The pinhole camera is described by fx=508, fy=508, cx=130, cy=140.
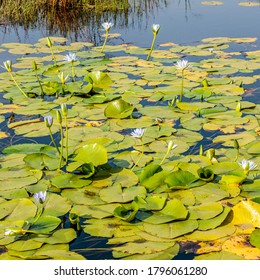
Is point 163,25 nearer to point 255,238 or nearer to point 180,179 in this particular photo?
point 180,179

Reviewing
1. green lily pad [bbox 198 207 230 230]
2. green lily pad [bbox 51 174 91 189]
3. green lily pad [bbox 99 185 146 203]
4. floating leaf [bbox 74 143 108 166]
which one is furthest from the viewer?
floating leaf [bbox 74 143 108 166]

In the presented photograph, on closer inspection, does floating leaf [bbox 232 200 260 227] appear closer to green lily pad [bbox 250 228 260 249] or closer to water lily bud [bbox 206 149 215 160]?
green lily pad [bbox 250 228 260 249]

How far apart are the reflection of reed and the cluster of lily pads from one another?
6.30 ft

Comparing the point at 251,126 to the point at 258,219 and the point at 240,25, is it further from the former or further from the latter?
the point at 240,25

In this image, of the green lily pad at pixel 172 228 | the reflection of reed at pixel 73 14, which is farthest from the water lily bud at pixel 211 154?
the reflection of reed at pixel 73 14

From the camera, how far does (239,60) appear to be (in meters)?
4.59

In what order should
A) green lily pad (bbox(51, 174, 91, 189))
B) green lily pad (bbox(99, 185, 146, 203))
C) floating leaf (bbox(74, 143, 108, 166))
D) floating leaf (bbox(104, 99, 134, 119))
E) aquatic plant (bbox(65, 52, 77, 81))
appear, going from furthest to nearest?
aquatic plant (bbox(65, 52, 77, 81)) → floating leaf (bbox(104, 99, 134, 119)) → floating leaf (bbox(74, 143, 108, 166)) → green lily pad (bbox(51, 174, 91, 189)) → green lily pad (bbox(99, 185, 146, 203))

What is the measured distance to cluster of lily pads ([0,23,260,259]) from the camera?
2.09m

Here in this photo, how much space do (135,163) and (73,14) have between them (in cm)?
464

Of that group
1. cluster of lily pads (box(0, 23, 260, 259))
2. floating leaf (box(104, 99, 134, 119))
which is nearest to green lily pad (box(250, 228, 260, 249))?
cluster of lily pads (box(0, 23, 260, 259))

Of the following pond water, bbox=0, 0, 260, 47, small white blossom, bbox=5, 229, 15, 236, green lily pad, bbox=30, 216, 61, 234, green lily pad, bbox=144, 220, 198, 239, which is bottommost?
green lily pad, bbox=30, 216, 61, 234

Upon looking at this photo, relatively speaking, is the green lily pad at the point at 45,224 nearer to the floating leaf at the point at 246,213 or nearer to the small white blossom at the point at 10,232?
the small white blossom at the point at 10,232

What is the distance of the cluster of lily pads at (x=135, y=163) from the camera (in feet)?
6.86
